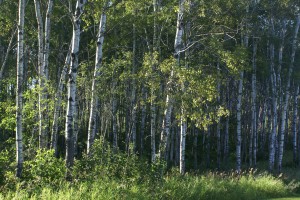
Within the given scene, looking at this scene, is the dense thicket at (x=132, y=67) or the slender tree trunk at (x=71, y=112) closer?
the slender tree trunk at (x=71, y=112)

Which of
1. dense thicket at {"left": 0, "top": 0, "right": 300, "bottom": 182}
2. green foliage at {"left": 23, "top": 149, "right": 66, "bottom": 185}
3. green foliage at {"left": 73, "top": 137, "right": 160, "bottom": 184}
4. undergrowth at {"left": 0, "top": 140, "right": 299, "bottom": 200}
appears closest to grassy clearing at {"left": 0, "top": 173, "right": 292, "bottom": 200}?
undergrowth at {"left": 0, "top": 140, "right": 299, "bottom": 200}

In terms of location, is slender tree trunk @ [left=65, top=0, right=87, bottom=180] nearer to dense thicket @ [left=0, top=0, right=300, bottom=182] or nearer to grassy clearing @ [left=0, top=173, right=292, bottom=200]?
dense thicket @ [left=0, top=0, right=300, bottom=182]

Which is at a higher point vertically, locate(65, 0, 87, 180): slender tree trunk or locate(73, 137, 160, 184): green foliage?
locate(65, 0, 87, 180): slender tree trunk

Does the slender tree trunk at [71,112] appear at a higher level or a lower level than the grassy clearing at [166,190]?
higher

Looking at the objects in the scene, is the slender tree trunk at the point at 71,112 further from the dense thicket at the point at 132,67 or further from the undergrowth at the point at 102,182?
the undergrowth at the point at 102,182

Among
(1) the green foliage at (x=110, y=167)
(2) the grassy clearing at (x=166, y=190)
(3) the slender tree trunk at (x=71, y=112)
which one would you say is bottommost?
(2) the grassy clearing at (x=166, y=190)

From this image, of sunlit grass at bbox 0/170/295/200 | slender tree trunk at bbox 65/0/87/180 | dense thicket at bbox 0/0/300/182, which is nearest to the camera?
sunlit grass at bbox 0/170/295/200

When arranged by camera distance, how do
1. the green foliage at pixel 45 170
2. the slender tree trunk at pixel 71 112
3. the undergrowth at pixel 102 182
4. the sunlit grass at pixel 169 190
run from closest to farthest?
1. the sunlit grass at pixel 169 190
2. the undergrowth at pixel 102 182
3. the green foliage at pixel 45 170
4. the slender tree trunk at pixel 71 112

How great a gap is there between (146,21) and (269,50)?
1356 centimetres

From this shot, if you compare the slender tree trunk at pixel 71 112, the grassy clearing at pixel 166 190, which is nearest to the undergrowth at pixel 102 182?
the grassy clearing at pixel 166 190

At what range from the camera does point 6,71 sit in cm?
2908

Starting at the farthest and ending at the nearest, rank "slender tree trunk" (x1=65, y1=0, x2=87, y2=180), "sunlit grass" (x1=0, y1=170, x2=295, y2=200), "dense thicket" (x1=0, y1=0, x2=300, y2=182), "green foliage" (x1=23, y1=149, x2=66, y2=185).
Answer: "dense thicket" (x1=0, y1=0, x2=300, y2=182), "slender tree trunk" (x1=65, y1=0, x2=87, y2=180), "green foliage" (x1=23, y1=149, x2=66, y2=185), "sunlit grass" (x1=0, y1=170, x2=295, y2=200)

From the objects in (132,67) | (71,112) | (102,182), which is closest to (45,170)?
(102,182)

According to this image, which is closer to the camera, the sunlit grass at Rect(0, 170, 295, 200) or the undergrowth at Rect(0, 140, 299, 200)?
the sunlit grass at Rect(0, 170, 295, 200)
